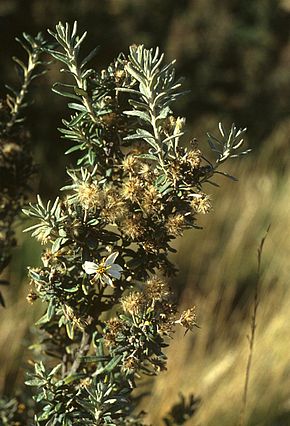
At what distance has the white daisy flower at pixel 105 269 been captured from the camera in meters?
0.88

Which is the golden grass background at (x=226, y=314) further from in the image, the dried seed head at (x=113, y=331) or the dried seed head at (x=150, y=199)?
the dried seed head at (x=150, y=199)

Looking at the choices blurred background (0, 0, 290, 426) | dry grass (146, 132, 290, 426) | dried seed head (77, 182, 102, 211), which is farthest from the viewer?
blurred background (0, 0, 290, 426)

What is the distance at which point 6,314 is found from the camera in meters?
2.85

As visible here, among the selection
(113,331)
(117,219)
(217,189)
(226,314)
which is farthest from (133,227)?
(217,189)

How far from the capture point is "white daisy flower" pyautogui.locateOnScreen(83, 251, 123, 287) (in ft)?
2.90

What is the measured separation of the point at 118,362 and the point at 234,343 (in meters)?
1.89

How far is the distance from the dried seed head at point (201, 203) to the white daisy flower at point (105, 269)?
13cm

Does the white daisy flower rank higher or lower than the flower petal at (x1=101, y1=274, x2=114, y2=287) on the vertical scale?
higher

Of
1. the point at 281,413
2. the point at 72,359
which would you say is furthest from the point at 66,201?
the point at 281,413

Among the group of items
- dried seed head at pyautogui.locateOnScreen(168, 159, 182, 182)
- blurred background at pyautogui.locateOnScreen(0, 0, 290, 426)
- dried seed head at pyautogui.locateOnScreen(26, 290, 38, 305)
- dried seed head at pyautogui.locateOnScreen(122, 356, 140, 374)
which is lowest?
dried seed head at pyautogui.locateOnScreen(122, 356, 140, 374)

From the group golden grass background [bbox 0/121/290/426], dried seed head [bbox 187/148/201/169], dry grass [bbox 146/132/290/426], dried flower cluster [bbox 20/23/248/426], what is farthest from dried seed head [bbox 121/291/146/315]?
dry grass [bbox 146/132/290/426]

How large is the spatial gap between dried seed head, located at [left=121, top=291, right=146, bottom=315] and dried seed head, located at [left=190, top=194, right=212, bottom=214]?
156 millimetres

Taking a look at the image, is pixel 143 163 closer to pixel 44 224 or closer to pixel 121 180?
pixel 121 180

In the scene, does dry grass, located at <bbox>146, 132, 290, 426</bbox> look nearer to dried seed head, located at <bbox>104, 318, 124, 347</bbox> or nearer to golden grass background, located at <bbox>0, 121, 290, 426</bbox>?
golden grass background, located at <bbox>0, 121, 290, 426</bbox>
